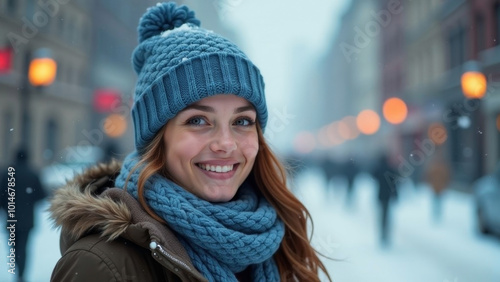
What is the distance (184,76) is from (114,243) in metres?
0.60

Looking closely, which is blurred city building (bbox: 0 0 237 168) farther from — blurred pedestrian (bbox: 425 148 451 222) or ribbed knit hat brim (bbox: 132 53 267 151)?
ribbed knit hat brim (bbox: 132 53 267 151)

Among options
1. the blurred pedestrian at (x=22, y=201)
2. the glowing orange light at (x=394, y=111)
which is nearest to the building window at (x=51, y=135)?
the glowing orange light at (x=394, y=111)

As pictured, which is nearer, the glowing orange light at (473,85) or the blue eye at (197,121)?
the blue eye at (197,121)

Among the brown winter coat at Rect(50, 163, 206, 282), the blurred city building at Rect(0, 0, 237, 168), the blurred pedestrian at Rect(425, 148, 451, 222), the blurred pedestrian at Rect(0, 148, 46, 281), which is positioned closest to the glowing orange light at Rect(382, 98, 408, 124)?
the blurred pedestrian at Rect(425, 148, 451, 222)

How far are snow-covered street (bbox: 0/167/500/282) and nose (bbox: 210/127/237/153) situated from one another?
0.75m

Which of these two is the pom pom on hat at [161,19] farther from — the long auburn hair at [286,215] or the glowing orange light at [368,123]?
the glowing orange light at [368,123]

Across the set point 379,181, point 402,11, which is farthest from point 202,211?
point 402,11

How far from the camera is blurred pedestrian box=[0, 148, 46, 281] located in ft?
8.39

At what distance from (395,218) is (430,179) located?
1.62 meters

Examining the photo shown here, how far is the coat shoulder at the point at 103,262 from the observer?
1.17 meters

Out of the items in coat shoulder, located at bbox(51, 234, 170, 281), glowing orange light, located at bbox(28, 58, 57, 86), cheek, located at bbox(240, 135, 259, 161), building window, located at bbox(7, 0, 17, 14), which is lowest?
coat shoulder, located at bbox(51, 234, 170, 281)

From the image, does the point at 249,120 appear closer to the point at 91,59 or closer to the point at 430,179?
the point at 430,179

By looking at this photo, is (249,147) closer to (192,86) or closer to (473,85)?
(192,86)

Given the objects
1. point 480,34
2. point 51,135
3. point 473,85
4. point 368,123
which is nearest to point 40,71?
point 473,85
